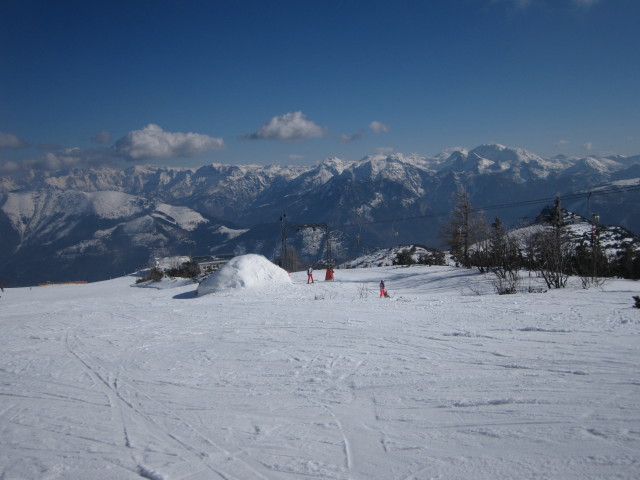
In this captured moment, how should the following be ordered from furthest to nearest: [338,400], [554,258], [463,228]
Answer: [463,228], [554,258], [338,400]

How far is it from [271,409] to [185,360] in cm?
307

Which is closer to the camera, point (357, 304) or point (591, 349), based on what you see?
point (591, 349)

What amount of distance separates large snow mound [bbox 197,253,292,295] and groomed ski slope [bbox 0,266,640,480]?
33.9 feet

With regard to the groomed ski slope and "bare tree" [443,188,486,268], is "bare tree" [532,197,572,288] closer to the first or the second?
the groomed ski slope

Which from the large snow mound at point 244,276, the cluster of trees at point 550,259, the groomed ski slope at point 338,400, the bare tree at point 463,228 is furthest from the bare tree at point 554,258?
the bare tree at point 463,228

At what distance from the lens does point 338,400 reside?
16.8ft

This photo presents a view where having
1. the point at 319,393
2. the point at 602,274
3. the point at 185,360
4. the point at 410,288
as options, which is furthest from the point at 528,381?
the point at 602,274

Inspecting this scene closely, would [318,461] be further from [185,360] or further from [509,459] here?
[185,360]

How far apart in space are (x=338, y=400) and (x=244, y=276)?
633 inches

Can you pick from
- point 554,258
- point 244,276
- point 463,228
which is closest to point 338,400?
point 554,258

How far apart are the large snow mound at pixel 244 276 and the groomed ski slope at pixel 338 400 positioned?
33.9ft

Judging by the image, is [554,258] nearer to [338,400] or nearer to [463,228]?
[338,400]

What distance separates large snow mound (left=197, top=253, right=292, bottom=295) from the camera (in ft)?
66.5

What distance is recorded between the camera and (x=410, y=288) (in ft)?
73.4
